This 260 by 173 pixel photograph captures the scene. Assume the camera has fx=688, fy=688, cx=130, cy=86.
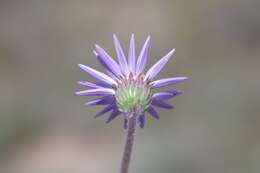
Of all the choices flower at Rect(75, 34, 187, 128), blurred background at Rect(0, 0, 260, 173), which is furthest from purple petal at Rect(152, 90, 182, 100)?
blurred background at Rect(0, 0, 260, 173)

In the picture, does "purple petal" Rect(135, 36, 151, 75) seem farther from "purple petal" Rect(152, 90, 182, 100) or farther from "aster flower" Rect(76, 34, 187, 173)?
"purple petal" Rect(152, 90, 182, 100)

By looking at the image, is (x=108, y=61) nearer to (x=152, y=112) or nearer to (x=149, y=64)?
(x=152, y=112)

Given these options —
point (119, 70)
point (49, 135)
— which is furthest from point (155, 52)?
point (119, 70)

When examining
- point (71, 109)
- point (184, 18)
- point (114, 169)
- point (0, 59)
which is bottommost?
point (114, 169)

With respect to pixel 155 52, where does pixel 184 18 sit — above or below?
above

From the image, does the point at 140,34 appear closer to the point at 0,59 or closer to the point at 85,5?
the point at 85,5

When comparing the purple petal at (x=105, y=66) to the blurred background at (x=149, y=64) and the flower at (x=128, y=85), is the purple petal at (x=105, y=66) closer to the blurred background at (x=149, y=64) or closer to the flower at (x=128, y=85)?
the flower at (x=128, y=85)

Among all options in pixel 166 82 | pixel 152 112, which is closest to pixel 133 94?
pixel 152 112

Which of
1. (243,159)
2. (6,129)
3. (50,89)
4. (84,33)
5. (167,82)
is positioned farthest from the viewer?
(84,33)
